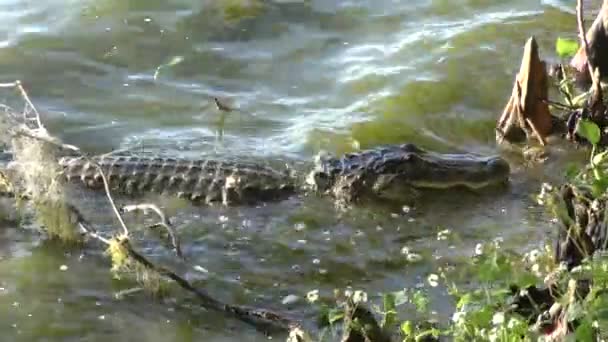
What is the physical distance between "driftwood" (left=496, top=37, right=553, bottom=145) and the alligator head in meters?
0.38

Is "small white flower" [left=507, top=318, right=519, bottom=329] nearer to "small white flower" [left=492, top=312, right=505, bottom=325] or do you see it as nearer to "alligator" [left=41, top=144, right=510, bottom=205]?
"small white flower" [left=492, top=312, right=505, bottom=325]

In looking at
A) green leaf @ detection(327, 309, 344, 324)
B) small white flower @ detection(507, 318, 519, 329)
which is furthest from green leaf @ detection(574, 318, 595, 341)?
green leaf @ detection(327, 309, 344, 324)

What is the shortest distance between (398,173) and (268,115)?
1.16 metres

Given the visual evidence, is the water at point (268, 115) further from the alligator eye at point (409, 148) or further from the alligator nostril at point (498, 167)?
the alligator eye at point (409, 148)

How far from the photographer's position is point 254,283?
16.0 feet

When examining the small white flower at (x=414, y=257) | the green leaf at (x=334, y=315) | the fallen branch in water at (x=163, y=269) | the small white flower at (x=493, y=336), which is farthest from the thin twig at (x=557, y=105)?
the small white flower at (x=493, y=336)

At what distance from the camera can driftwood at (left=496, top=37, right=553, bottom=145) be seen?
605 cm

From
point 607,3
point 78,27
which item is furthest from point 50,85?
point 607,3

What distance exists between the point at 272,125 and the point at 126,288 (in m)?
2.12

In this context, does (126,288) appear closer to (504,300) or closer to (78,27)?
(504,300)

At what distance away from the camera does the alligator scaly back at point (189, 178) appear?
586 centimetres

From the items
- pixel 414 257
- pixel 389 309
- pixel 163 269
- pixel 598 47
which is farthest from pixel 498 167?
pixel 389 309

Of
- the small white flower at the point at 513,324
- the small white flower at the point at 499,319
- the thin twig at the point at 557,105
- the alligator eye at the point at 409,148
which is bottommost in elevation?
the alligator eye at the point at 409,148

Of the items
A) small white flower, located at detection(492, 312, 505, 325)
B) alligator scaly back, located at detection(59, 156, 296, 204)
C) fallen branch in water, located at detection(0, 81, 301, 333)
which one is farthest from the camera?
alligator scaly back, located at detection(59, 156, 296, 204)
